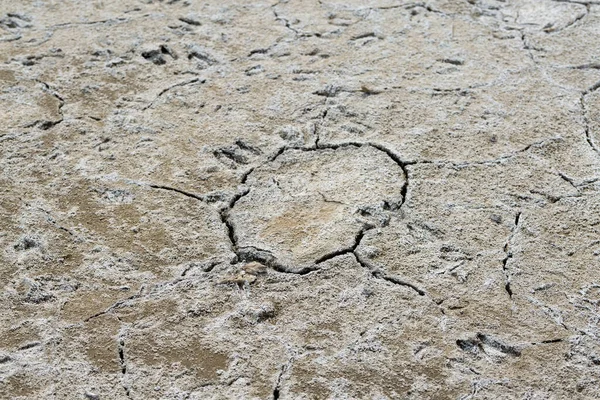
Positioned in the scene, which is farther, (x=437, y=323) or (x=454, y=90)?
(x=454, y=90)

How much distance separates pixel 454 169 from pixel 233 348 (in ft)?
3.15

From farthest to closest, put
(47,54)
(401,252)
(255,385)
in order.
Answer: (47,54) < (401,252) < (255,385)

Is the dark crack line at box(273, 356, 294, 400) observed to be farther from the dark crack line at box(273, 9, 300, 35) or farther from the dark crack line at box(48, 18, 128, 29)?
the dark crack line at box(48, 18, 128, 29)

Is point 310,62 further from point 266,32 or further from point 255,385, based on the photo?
point 255,385

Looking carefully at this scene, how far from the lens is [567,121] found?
303 centimetres

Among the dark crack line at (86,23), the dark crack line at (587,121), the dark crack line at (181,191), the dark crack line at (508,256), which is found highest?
the dark crack line at (587,121)

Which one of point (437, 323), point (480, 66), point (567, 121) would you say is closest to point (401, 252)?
point (437, 323)

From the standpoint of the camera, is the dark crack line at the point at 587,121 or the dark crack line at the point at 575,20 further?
the dark crack line at the point at 575,20

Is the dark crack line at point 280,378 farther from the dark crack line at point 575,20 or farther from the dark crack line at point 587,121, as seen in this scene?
the dark crack line at point 575,20

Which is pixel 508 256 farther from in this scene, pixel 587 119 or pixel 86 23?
pixel 86 23

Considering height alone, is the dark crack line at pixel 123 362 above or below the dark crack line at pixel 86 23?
above

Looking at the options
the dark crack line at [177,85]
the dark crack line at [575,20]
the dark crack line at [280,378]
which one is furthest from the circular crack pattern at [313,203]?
the dark crack line at [575,20]

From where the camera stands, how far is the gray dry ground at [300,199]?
7.13 ft

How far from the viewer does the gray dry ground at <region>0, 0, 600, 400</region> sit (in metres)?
2.17
